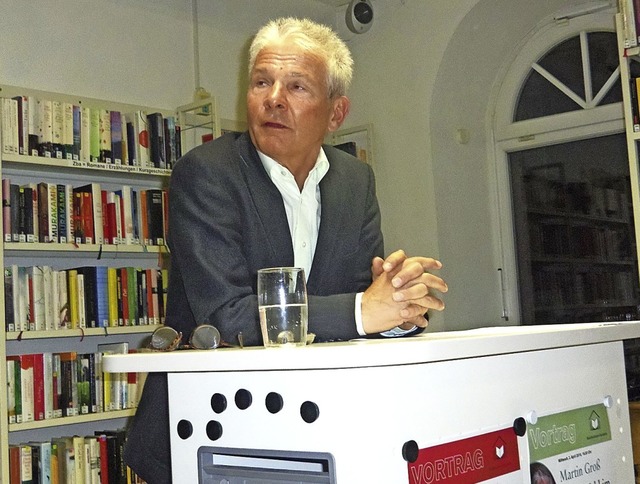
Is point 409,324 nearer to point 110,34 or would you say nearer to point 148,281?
point 148,281

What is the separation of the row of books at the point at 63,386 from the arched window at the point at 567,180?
2.26m

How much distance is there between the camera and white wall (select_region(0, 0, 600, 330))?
13.7 ft

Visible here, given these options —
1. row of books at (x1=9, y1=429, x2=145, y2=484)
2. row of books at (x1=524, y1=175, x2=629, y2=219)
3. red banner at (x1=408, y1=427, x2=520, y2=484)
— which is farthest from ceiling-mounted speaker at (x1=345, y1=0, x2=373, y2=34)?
red banner at (x1=408, y1=427, x2=520, y2=484)

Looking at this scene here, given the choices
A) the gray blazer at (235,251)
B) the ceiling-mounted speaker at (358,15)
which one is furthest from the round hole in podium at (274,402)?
the ceiling-mounted speaker at (358,15)

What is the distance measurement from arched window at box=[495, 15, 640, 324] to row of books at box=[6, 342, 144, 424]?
2256 mm

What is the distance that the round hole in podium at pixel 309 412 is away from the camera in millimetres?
1086

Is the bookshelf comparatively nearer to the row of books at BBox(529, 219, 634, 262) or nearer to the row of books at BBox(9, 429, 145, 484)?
the row of books at BBox(9, 429, 145, 484)

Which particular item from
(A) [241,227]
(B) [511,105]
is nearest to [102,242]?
(A) [241,227]

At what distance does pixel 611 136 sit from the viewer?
439 centimetres

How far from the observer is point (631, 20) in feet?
11.4

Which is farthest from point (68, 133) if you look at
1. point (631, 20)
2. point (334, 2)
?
point (631, 20)

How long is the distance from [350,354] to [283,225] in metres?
0.62

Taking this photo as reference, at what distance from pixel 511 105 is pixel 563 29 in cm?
48

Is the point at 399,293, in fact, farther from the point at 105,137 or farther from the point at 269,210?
the point at 105,137
